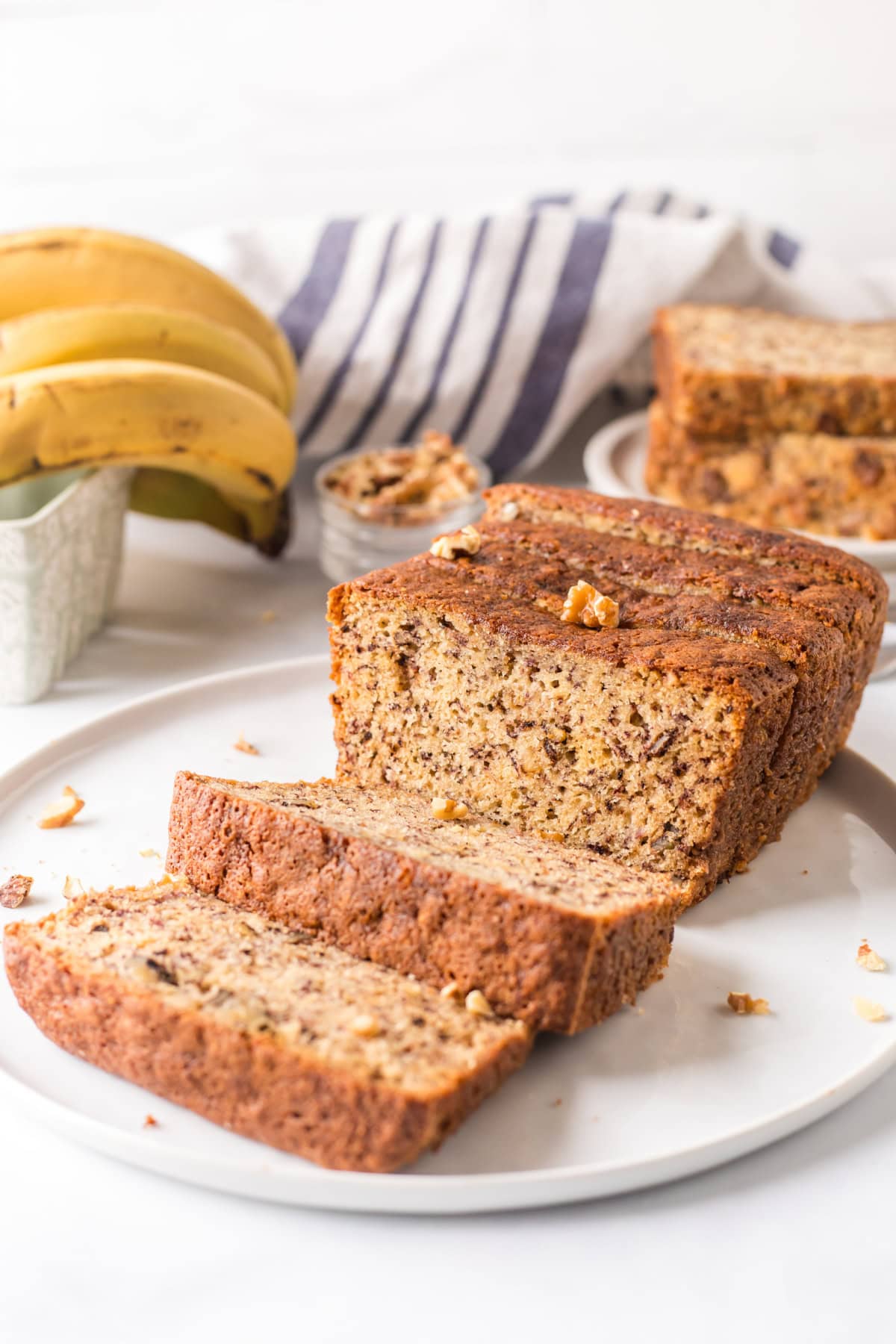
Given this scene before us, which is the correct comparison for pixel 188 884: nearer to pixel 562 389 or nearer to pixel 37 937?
pixel 37 937

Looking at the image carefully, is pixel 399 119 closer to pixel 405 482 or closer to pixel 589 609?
pixel 405 482

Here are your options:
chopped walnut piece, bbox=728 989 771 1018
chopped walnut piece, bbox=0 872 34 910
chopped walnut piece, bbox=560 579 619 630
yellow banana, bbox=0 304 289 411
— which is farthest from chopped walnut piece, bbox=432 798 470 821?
yellow banana, bbox=0 304 289 411

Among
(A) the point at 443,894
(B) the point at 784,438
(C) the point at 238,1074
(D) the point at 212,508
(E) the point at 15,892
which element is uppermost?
(B) the point at 784,438

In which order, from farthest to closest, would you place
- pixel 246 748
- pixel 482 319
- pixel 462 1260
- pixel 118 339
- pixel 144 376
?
pixel 482 319 → pixel 118 339 → pixel 144 376 → pixel 246 748 → pixel 462 1260

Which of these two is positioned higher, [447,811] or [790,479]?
[790,479]

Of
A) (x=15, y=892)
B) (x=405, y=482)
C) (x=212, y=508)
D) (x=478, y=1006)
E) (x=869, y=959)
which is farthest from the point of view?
(x=212, y=508)

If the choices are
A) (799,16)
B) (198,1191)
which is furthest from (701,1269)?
(799,16)

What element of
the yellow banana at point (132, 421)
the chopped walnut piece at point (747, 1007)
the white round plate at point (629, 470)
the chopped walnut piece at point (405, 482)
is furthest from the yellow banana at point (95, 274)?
the chopped walnut piece at point (747, 1007)

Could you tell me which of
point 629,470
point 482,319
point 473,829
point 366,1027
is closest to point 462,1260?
point 366,1027
